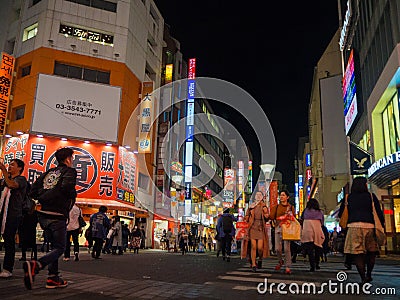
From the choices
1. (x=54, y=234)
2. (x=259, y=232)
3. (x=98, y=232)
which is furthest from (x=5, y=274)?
(x=98, y=232)

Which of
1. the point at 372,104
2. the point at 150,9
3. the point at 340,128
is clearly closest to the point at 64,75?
the point at 150,9

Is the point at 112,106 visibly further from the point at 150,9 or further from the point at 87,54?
the point at 150,9

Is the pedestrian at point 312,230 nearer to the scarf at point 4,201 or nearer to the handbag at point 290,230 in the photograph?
the handbag at point 290,230

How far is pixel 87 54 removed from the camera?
27.8m

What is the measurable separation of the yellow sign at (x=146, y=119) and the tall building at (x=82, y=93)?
9 cm

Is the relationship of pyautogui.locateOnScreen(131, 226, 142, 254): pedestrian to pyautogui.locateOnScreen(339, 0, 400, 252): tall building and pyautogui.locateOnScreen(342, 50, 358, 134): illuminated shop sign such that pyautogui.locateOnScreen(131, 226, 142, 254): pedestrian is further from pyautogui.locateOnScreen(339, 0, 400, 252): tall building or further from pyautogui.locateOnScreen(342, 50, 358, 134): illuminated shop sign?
pyautogui.locateOnScreen(342, 50, 358, 134): illuminated shop sign

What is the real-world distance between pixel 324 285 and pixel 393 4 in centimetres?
1790

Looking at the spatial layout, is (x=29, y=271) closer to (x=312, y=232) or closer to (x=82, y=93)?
(x=312, y=232)

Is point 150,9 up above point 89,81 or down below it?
above

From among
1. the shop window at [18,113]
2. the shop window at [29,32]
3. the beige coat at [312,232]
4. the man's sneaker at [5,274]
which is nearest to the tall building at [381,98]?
the beige coat at [312,232]

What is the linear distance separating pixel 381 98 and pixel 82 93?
1915 cm

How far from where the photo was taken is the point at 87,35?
28109 millimetres

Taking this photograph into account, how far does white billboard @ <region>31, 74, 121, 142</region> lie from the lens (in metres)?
25.9

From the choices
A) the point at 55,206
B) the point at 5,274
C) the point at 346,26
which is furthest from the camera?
the point at 346,26
